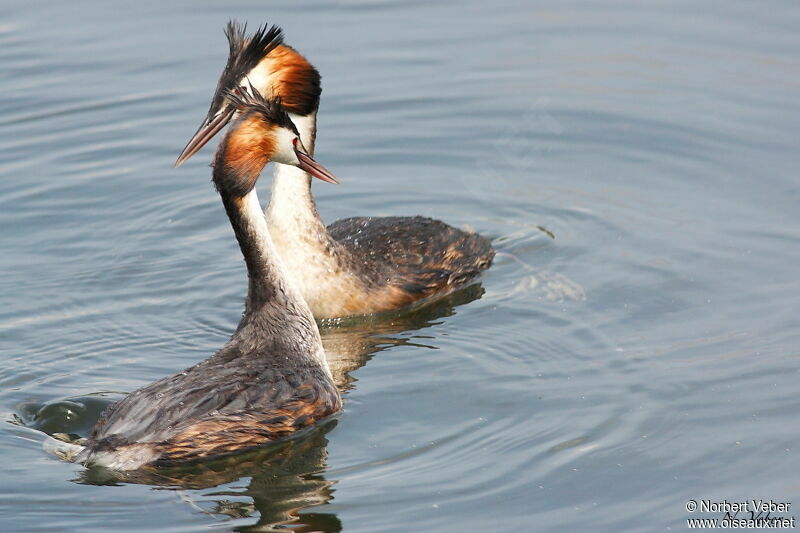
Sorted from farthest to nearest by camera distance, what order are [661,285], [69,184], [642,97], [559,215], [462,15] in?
[462,15] → [642,97] → [69,184] → [559,215] → [661,285]

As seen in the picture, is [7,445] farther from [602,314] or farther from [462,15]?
[462,15]

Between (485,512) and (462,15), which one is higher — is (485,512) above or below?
below

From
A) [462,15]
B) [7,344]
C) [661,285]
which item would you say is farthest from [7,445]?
[462,15]

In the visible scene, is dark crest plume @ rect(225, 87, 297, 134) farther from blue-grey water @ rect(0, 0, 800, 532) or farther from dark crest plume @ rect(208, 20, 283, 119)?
blue-grey water @ rect(0, 0, 800, 532)

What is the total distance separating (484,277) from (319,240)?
1.36 meters

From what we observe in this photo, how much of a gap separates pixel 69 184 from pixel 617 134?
4590 millimetres

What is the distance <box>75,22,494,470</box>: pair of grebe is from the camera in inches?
270

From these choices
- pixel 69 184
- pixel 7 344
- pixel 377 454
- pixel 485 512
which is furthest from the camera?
pixel 69 184

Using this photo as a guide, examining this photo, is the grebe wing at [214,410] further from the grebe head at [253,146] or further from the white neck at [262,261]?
the grebe head at [253,146]

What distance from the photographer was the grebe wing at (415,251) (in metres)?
9.27

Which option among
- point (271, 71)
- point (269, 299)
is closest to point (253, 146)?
point (269, 299)

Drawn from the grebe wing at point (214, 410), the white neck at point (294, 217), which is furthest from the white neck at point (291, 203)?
the grebe wing at point (214, 410)

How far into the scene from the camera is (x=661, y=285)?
902 cm

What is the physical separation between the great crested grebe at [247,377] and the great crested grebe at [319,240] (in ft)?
3.09
